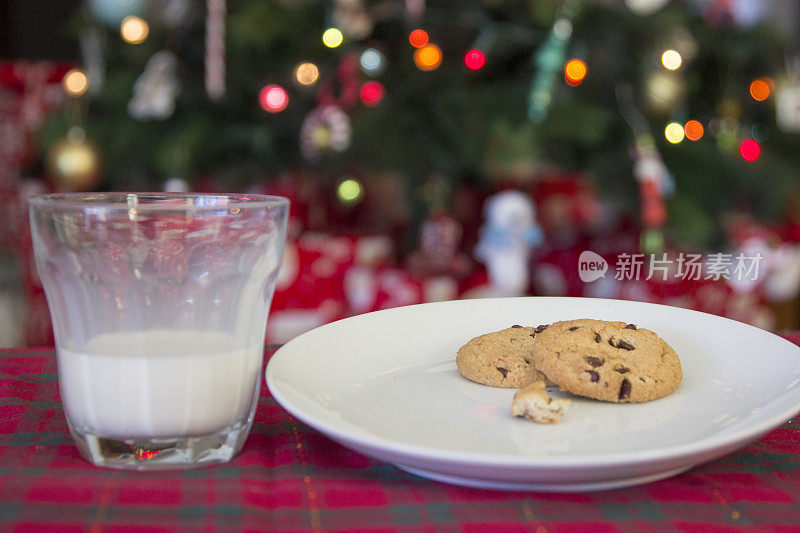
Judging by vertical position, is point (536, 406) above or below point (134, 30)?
below

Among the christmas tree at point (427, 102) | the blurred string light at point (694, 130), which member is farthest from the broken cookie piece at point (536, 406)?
the blurred string light at point (694, 130)

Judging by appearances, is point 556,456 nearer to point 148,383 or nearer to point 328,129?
point 148,383

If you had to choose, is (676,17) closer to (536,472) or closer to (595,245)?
(595,245)

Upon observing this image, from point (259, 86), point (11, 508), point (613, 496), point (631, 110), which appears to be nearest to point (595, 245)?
point (631, 110)

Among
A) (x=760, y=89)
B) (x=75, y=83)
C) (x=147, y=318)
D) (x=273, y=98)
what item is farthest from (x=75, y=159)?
(x=760, y=89)

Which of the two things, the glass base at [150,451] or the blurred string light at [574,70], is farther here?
the blurred string light at [574,70]

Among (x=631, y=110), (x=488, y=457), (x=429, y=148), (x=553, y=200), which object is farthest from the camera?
(x=553, y=200)

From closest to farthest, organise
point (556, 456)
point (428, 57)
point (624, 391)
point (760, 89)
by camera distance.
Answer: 1. point (556, 456)
2. point (624, 391)
3. point (428, 57)
4. point (760, 89)

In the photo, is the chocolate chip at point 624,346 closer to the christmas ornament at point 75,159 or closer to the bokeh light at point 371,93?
the bokeh light at point 371,93
